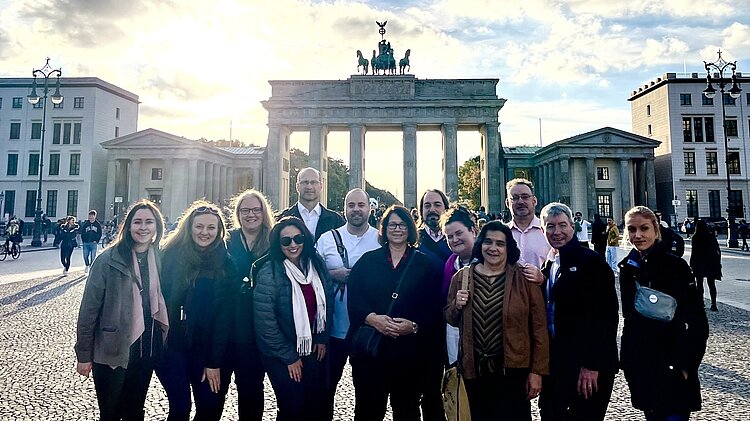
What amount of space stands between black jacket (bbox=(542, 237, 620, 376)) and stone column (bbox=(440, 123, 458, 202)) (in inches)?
1556

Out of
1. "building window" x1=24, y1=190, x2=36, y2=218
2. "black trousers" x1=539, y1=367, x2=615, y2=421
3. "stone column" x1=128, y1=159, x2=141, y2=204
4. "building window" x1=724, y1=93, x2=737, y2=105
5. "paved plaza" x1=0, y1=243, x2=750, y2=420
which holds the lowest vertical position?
"paved plaza" x1=0, y1=243, x2=750, y2=420

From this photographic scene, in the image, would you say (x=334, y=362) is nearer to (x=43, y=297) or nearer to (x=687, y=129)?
(x=43, y=297)

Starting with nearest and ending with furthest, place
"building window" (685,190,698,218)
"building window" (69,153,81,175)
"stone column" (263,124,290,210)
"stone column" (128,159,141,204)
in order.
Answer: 1. "stone column" (263,124,290,210)
2. "stone column" (128,159,141,204)
3. "building window" (685,190,698,218)
4. "building window" (69,153,81,175)

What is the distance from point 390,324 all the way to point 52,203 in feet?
192

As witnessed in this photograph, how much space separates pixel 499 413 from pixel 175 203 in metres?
48.1

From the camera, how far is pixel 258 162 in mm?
52938

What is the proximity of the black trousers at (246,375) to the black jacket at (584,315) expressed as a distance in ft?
7.95

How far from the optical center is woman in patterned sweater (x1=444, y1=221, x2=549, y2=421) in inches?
129

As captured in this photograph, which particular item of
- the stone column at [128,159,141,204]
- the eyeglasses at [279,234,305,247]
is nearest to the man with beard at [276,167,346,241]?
the eyeglasses at [279,234,305,247]

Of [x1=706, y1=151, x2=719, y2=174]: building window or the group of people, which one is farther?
[x1=706, y1=151, x2=719, y2=174]: building window

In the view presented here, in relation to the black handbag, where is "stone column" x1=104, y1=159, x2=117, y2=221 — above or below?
above

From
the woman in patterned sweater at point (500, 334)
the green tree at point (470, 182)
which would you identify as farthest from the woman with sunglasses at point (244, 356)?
the green tree at point (470, 182)

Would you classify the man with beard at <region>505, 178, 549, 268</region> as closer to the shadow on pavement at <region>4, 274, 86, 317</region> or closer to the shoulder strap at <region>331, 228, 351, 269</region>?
the shoulder strap at <region>331, 228, 351, 269</region>

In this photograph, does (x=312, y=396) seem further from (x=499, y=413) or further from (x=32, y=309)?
(x=32, y=309)
